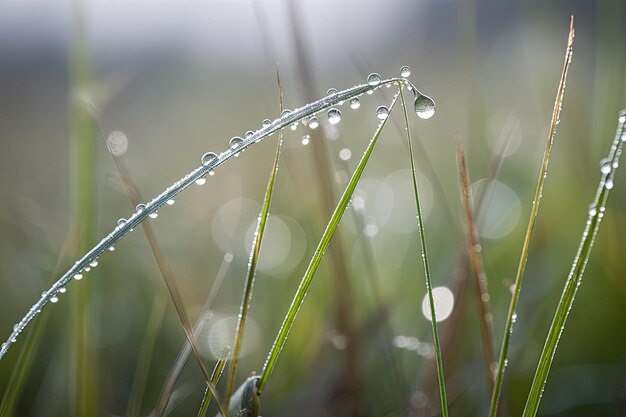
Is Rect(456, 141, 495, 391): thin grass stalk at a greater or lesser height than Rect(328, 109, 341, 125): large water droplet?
lesser

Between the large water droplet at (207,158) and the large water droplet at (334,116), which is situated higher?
the large water droplet at (334,116)

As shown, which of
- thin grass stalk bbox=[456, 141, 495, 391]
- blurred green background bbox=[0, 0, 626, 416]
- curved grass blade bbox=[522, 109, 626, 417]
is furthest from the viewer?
blurred green background bbox=[0, 0, 626, 416]

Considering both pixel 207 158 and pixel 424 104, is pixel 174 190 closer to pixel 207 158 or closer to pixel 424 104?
pixel 207 158

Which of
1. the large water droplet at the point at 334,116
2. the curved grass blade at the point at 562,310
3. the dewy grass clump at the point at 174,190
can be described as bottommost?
the curved grass blade at the point at 562,310

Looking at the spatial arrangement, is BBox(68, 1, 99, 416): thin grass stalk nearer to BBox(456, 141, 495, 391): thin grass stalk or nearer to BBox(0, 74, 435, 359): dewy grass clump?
BBox(0, 74, 435, 359): dewy grass clump

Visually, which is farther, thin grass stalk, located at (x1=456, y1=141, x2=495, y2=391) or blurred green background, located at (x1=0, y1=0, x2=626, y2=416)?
blurred green background, located at (x1=0, y1=0, x2=626, y2=416)

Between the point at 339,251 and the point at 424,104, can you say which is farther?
the point at 339,251

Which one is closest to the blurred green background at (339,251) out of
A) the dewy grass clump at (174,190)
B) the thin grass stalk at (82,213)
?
the thin grass stalk at (82,213)

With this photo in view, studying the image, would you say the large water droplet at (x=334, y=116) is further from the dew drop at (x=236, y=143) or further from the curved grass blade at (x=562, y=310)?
the curved grass blade at (x=562, y=310)

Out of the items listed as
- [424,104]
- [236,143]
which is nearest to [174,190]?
[236,143]

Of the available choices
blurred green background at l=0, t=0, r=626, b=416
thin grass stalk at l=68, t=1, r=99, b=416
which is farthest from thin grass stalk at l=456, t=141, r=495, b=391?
thin grass stalk at l=68, t=1, r=99, b=416

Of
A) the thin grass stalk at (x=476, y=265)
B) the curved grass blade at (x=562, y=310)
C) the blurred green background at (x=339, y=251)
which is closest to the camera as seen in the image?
the curved grass blade at (x=562, y=310)

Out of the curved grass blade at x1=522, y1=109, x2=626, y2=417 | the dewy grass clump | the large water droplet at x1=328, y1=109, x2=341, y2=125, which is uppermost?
the large water droplet at x1=328, y1=109, x2=341, y2=125

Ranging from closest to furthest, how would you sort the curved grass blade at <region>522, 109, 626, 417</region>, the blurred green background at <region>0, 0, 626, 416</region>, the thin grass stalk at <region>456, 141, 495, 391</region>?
1. the curved grass blade at <region>522, 109, 626, 417</region>
2. the thin grass stalk at <region>456, 141, 495, 391</region>
3. the blurred green background at <region>0, 0, 626, 416</region>
